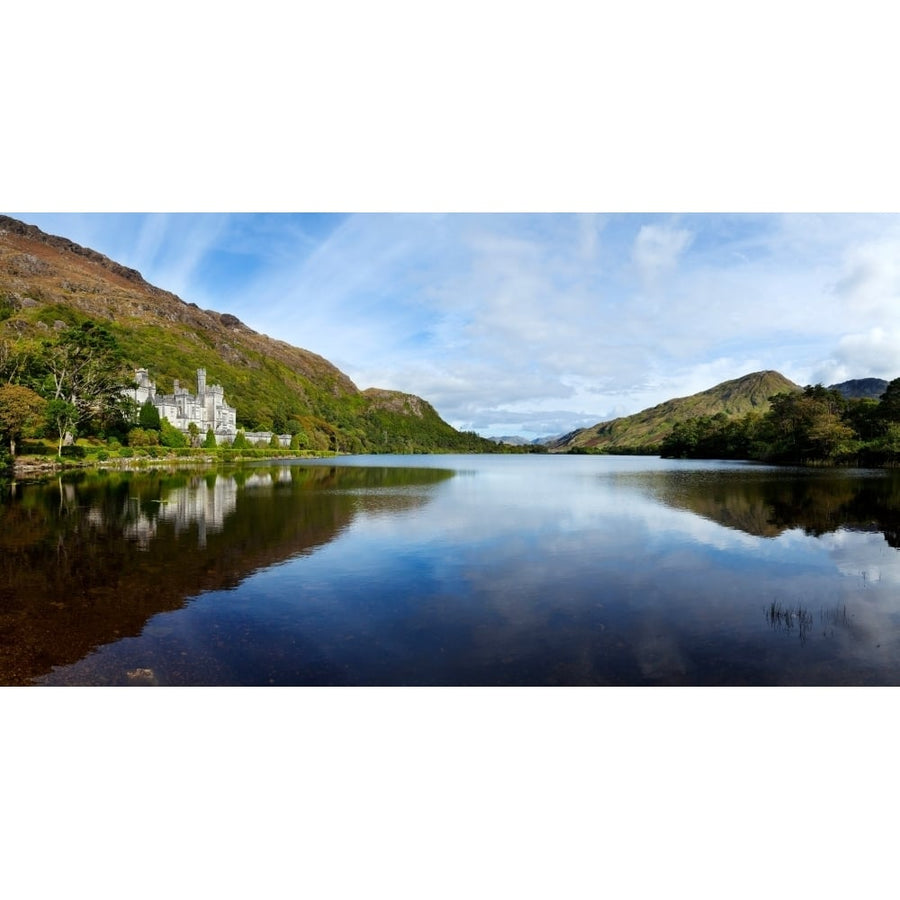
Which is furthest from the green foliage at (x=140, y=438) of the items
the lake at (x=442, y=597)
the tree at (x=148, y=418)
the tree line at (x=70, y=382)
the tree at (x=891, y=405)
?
the tree at (x=891, y=405)

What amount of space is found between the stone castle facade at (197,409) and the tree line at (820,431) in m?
81.1

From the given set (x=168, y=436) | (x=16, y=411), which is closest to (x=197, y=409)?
(x=168, y=436)

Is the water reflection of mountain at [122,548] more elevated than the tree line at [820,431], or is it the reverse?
the tree line at [820,431]

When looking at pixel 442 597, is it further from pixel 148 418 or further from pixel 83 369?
pixel 148 418

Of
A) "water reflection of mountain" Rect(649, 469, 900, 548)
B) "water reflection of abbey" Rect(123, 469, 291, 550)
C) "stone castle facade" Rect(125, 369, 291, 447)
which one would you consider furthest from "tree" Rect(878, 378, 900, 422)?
"stone castle facade" Rect(125, 369, 291, 447)

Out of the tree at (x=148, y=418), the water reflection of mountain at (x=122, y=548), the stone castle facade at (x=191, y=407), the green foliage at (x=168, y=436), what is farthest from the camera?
the stone castle facade at (x=191, y=407)

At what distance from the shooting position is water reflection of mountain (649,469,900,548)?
20.5m

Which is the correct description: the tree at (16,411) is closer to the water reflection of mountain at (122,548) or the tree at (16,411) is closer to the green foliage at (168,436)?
the water reflection of mountain at (122,548)

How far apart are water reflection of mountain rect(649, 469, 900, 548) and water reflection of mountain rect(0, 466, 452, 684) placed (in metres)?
14.9

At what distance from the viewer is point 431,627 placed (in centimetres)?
950

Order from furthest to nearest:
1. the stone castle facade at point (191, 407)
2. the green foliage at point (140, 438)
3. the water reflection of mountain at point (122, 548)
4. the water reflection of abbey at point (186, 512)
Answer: the stone castle facade at point (191, 407) < the green foliage at point (140, 438) < the water reflection of abbey at point (186, 512) < the water reflection of mountain at point (122, 548)

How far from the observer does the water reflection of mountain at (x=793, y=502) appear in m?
20.5

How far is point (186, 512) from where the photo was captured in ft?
73.0

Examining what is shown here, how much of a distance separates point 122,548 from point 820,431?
7167cm
